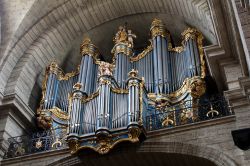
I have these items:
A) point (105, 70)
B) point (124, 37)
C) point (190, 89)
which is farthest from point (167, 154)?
point (124, 37)

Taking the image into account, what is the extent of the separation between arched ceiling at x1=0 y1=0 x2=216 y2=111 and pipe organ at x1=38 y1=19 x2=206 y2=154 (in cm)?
50

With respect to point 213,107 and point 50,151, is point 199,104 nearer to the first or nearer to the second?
point 213,107

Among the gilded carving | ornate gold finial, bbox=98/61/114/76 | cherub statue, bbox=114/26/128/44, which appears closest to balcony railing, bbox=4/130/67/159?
the gilded carving

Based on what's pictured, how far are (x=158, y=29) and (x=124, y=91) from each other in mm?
3086

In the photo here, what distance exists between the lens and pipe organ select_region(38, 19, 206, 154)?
10.3 meters

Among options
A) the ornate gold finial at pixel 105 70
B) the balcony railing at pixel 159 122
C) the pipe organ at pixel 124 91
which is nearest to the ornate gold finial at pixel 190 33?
the pipe organ at pixel 124 91

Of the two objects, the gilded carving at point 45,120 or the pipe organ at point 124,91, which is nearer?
the pipe organ at point 124,91

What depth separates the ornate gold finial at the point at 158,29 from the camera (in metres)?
13.4

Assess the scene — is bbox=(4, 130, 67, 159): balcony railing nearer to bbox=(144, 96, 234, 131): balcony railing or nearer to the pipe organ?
the pipe organ

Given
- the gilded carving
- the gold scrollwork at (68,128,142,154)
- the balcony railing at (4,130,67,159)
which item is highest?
the gilded carving

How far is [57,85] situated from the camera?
13.4 meters

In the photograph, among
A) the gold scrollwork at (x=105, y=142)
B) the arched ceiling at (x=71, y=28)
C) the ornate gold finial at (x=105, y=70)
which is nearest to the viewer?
the gold scrollwork at (x=105, y=142)

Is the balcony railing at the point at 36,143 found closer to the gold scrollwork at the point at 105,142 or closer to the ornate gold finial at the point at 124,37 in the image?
the gold scrollwork at the point at 105,142

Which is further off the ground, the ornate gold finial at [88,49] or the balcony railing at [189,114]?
the ornate gold finial at [88,49]
